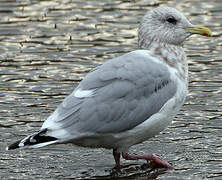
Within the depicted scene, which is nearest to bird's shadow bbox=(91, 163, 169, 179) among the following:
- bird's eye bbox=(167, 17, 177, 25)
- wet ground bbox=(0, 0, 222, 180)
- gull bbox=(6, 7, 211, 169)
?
wet ground bbox=(0, 0, 222, 180)

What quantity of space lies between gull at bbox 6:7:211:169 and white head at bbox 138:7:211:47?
0.28 meters

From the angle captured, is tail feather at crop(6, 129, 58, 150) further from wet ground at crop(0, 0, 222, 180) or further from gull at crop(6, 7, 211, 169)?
wet ground at crop(0, 0, 222, 180)

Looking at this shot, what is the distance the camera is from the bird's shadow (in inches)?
338

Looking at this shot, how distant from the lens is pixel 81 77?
1162cm

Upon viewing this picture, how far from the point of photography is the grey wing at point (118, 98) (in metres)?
8.20

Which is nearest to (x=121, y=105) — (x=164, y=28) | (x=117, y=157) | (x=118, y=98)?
(x=118, y=98)

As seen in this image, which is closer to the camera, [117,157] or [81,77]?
[117,157]

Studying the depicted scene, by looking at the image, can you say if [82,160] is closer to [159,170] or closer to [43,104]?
[159,170]

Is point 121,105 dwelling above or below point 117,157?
above

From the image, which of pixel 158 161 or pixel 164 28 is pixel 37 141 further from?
pixel 164 28

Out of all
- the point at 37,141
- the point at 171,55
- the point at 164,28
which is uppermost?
the point at 164,28

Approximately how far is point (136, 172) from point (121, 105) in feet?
2.89

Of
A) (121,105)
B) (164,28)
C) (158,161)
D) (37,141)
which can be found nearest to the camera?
(37,141)

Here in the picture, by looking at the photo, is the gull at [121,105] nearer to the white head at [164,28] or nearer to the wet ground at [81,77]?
the white head at [164,28]
